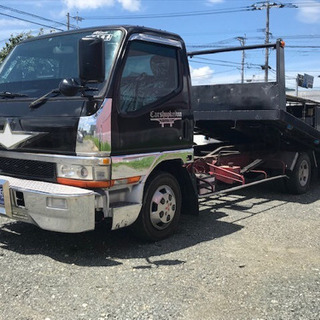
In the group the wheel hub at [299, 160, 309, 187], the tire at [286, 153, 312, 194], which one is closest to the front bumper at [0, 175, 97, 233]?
the tire at [286, 153, 312, 194]

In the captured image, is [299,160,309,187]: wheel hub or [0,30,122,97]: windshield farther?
[299,160,309,187]: wheel hub

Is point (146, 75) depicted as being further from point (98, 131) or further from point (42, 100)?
point (42, 100)

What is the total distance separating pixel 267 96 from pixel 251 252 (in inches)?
121

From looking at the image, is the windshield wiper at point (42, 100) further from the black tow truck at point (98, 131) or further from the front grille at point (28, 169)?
the front grille at point (28, 169)

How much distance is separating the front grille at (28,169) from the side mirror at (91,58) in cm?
102

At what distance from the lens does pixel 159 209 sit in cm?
501

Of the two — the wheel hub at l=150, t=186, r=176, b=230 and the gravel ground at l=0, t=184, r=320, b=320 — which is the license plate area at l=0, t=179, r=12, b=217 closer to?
the gravel ground at l=0, t=184, r=320, b=320

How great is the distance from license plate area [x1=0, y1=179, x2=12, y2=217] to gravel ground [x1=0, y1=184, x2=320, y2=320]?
52 cm

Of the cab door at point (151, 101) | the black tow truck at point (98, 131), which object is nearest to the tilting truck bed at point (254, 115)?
the black tow truck at point (98, 131)

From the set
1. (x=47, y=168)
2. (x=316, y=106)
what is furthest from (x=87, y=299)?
(x=316, y=106)

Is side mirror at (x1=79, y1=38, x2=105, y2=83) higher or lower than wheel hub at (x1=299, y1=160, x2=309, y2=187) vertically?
higher

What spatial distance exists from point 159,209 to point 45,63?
2189 mm

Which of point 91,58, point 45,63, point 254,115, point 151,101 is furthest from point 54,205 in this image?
point 254,115

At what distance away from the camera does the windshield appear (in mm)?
4617
